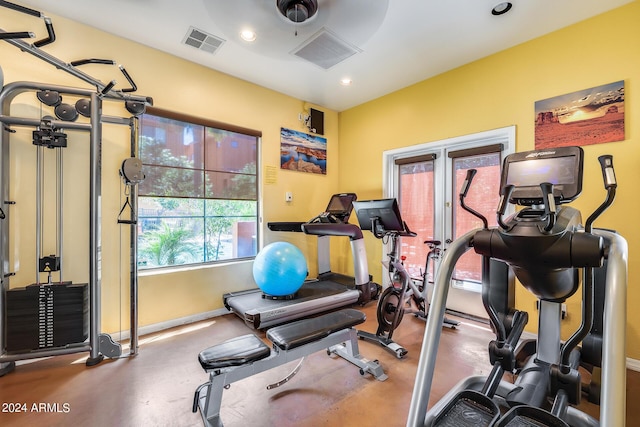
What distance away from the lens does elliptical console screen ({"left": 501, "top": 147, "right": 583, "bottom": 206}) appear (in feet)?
4.06

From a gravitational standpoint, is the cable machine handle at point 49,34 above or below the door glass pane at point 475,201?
above

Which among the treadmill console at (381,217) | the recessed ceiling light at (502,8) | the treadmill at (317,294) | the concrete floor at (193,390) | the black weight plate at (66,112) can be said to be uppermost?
the recessed ceiling light at (502,8)

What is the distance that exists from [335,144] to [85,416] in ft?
14.5

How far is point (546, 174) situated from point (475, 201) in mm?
2270

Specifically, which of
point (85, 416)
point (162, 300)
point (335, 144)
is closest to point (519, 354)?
point (85, 416)

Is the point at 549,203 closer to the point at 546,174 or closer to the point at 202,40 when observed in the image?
the point at 546,174

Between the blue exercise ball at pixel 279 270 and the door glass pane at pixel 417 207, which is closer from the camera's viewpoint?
the blue exercise ball at pixel 279 270

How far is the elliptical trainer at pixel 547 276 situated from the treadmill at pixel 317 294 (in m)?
1.78

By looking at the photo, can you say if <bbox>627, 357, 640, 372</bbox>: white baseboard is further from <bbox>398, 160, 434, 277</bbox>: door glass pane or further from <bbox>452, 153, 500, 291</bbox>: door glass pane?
<bbox>398, 160, 434, 277</bbox>: door glass pane

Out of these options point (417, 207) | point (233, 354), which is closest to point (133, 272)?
point (233, 354)

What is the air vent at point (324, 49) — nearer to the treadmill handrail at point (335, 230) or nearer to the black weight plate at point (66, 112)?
the treadmill handrail at point (335, 230)

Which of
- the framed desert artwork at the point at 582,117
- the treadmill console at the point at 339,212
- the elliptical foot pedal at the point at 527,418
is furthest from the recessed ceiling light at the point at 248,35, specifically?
the elliptical foot pedal at the point at 527,418

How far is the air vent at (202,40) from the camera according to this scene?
2840 mm

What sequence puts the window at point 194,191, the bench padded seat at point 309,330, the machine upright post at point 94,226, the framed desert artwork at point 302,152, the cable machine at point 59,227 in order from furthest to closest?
the framed desert artwork at point 302,152, the window at point 194,191, the machine upright post at point 94,226, the cable machine at point 59,227, the bench padded seat at point 309,330
